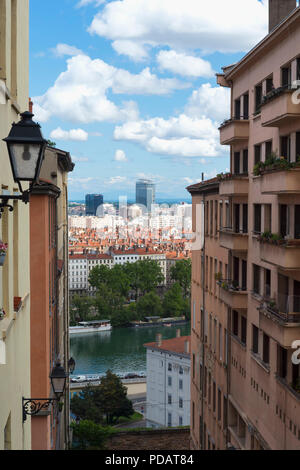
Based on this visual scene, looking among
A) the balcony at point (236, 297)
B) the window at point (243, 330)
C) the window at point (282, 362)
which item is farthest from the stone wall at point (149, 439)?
the window at point (282, 362)

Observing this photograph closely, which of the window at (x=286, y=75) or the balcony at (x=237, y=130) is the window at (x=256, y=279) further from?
the window at (x=286, y=75)

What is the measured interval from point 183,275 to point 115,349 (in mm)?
49084

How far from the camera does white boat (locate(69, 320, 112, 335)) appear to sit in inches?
3673

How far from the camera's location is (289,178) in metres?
11.7

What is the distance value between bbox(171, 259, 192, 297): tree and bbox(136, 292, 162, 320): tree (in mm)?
17057

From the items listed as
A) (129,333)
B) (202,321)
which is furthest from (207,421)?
(129,333)

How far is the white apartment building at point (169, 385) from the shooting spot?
4844cm

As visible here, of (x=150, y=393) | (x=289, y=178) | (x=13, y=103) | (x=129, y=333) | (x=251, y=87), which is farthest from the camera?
(x=129, y=333)

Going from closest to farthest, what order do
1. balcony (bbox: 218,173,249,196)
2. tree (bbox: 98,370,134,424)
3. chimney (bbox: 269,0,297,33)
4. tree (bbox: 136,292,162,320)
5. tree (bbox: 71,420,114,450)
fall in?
chimney (bbox: 269,0,297,33)
balcony (bbox: 218,173,249,196)
tree (bbox: 71,420,114,450)
tree (bbox: 98,370,134,424)
tree (bbox: 136,292,162,320)

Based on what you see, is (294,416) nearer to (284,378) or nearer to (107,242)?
(284,378)

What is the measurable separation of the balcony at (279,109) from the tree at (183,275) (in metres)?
113

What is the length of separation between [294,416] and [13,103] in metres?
8.06

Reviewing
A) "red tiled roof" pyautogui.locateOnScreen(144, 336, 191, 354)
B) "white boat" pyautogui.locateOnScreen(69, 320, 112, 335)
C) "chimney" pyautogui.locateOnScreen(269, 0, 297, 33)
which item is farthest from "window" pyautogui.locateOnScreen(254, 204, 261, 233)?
"white boat" pyautogui.locateOnScreen(69, 320, 112, 335)

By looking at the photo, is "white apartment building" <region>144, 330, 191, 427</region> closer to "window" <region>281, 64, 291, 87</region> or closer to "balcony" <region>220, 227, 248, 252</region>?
"balcony" <region>220, 227, 248, 252</region>
